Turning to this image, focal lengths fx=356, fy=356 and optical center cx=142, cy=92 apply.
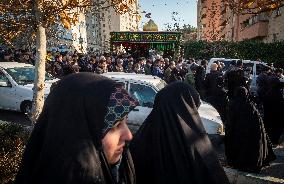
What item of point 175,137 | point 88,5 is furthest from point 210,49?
point 175,137

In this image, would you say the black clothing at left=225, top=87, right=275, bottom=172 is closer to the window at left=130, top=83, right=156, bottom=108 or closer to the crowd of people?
the window at left=130, top=83, right=156, bottom=108

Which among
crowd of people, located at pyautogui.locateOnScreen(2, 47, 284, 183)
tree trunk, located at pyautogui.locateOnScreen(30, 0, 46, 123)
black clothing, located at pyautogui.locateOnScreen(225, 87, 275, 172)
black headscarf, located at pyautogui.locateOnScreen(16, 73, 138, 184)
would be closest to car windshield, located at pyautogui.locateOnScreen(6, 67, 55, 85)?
tree trunk, located at pyautogui.locateOnScreen(30, 0, 46, 123)

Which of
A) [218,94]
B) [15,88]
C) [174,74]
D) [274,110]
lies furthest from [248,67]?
[15,88]

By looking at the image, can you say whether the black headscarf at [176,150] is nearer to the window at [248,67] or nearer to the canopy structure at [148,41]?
the window at [248,67]

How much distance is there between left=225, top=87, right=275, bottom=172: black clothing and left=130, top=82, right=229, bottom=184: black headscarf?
3.95 m

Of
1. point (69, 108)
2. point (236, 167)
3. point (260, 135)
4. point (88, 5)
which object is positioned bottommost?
point (236, 167)

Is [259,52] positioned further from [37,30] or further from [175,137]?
[175,137]

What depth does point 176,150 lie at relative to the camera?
9.23ft

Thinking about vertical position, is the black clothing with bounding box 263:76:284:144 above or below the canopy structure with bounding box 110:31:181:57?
below

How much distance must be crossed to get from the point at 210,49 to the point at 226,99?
18968 millimetres

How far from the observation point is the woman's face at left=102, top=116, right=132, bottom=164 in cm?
195

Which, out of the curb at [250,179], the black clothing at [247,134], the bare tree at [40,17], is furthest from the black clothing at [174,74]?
the curb at [250,179]

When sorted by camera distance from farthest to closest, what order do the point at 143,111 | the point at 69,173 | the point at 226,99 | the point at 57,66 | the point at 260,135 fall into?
the point at 57,66 → the point at 226,99 → the point at 143,111 → the point at 260,135 → the point at 69,173

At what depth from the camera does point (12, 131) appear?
20.6ft
